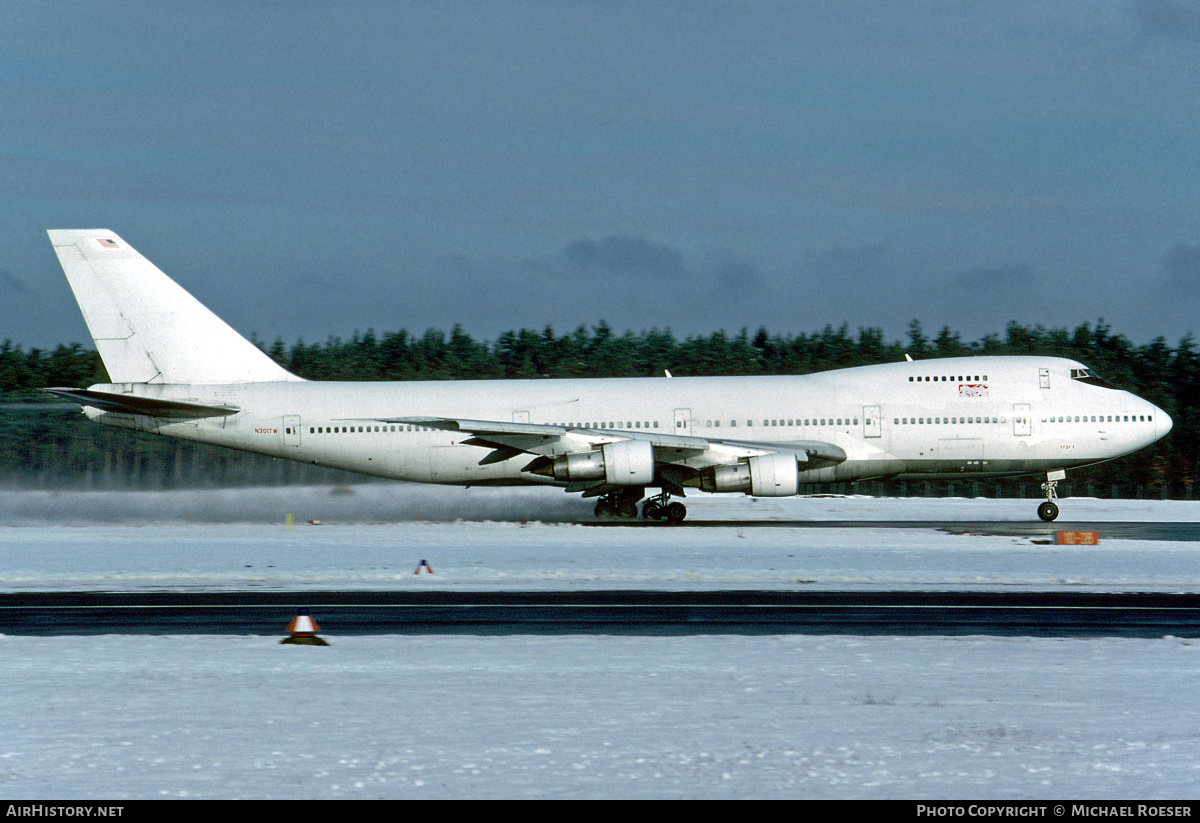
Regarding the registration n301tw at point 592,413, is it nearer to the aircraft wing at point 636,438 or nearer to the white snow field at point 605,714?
the aircraft wing at point 636,438

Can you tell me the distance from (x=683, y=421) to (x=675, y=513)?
286 cm

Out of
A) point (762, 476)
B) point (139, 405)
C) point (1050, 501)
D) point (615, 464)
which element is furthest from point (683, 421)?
point (139, 405)

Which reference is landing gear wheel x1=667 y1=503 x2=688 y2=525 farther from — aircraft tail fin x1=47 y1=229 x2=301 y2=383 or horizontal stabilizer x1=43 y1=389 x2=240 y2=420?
aircraft tail fin x1=47 y1=229 x2=301 y2=383

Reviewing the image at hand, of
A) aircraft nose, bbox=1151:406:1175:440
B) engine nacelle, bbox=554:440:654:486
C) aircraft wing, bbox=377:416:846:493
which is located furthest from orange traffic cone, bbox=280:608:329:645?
aircraft nose, bbox=1151:406:1175:440

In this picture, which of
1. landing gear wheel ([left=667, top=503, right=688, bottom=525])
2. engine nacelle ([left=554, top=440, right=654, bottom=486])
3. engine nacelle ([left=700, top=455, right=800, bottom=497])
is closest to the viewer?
engine nacelle ([left=700, top=455, right=800, bottom=497])

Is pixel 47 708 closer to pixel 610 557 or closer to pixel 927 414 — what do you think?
pixel 610 557

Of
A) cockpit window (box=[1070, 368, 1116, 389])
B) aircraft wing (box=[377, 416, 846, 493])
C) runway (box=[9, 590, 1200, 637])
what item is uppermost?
cockpit window (box=[1070, 368, 1116, 389])

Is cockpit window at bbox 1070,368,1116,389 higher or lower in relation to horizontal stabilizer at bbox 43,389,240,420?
higher

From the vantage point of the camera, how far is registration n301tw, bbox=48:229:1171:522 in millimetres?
36562

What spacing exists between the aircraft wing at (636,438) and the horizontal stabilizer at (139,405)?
17.5ft

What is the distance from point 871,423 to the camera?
1441 inches

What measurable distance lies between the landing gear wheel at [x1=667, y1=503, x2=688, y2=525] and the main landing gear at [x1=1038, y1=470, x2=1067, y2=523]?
36.1 ft

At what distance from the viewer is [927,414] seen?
36656mm
